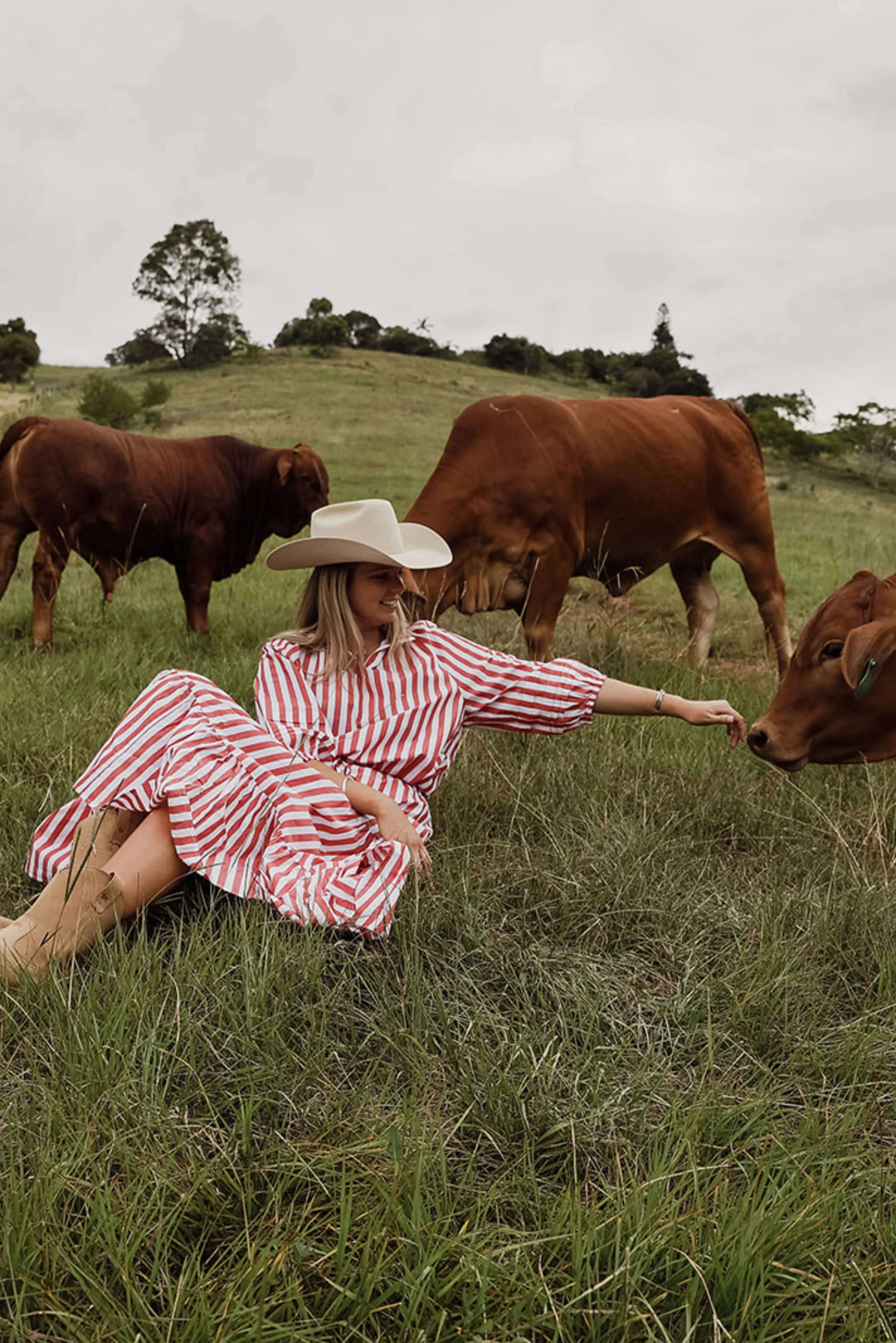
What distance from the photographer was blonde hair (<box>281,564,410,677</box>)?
3.19 m

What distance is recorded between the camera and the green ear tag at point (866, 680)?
358cm

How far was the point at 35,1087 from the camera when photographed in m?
2.04

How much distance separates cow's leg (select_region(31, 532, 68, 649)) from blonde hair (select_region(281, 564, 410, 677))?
358cm

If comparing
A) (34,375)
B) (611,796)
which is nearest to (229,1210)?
(611,796)

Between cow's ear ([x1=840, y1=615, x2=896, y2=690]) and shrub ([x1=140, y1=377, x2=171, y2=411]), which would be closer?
cow's ear ([x1=840, y1=615, x2=896, y2=690])

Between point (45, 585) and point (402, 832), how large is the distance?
14.5 ft

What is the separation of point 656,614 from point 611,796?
251 inches

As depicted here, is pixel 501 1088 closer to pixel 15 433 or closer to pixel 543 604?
pixel 543 604

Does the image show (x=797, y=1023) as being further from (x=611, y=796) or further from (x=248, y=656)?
(x=248, y=656)

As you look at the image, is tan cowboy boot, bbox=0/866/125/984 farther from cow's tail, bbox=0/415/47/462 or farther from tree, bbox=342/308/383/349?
tree, bbox=342/308/383/349

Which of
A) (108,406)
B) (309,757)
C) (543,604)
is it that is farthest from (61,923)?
(108,406)

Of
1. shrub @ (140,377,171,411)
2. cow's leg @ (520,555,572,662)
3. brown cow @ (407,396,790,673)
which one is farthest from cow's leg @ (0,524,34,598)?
shrub @ (140,377,171,411)

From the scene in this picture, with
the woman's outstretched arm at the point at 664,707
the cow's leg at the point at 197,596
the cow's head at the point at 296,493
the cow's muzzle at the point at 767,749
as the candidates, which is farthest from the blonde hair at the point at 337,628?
the cow's head at the point at 296,493

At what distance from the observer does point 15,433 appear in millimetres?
6414
